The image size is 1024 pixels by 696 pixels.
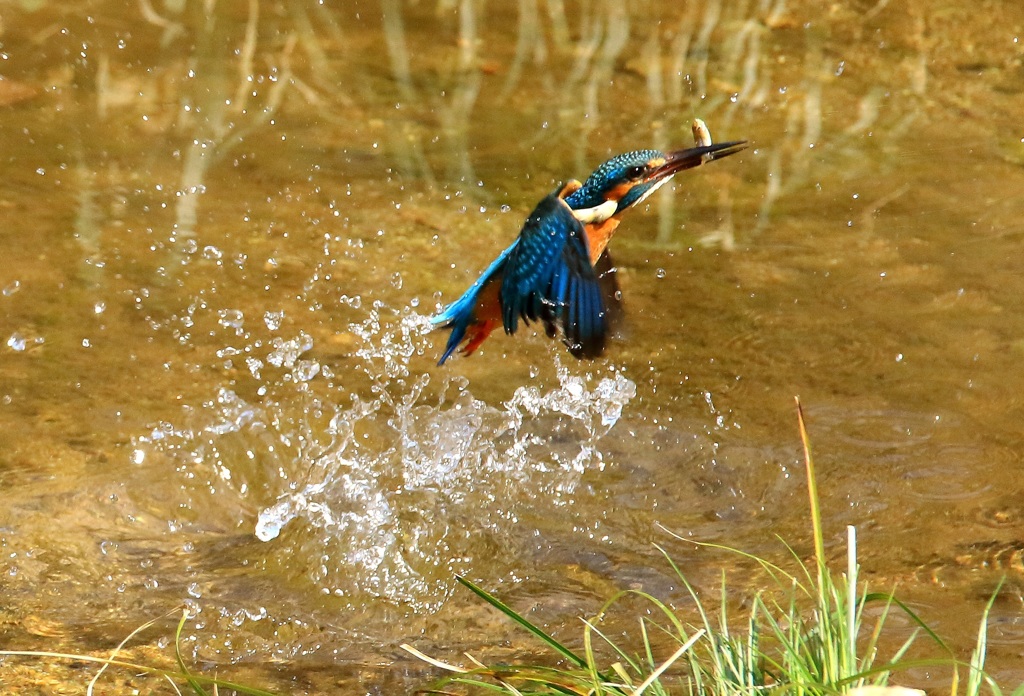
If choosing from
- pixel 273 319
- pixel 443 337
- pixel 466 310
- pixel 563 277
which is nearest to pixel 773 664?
pixel 563 277

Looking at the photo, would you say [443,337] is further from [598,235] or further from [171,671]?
[171,671]

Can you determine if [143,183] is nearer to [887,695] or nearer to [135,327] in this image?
[135,327]

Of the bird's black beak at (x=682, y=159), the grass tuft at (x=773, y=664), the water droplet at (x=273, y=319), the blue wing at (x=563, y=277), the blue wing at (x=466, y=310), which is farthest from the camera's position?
the water droplet at (x=273, y=319)

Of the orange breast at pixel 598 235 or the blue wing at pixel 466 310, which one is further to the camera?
the blue wing at pixel 466 310

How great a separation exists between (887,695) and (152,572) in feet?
5.82

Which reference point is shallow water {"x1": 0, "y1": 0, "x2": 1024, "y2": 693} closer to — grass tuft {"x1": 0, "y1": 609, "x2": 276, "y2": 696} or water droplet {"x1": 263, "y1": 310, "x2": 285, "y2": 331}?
water droplet {"x1": 263, "y1": 310, "x2": 285, "y2": 331}

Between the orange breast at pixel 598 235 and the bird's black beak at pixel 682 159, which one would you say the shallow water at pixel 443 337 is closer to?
the orange breast at pixel 598 235

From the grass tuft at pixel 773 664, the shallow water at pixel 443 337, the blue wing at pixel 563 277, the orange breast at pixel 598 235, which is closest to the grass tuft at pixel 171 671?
the shallow water at pixel 443 337

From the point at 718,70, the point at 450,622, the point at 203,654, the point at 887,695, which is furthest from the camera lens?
the point at 718,70

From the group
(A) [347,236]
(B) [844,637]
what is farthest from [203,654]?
(A) [347,236]

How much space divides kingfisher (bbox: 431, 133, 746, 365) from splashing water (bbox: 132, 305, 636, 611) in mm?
393

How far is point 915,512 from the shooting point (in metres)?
2.92

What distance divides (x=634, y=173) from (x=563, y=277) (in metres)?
0.35

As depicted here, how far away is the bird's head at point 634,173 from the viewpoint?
8.85 ft
